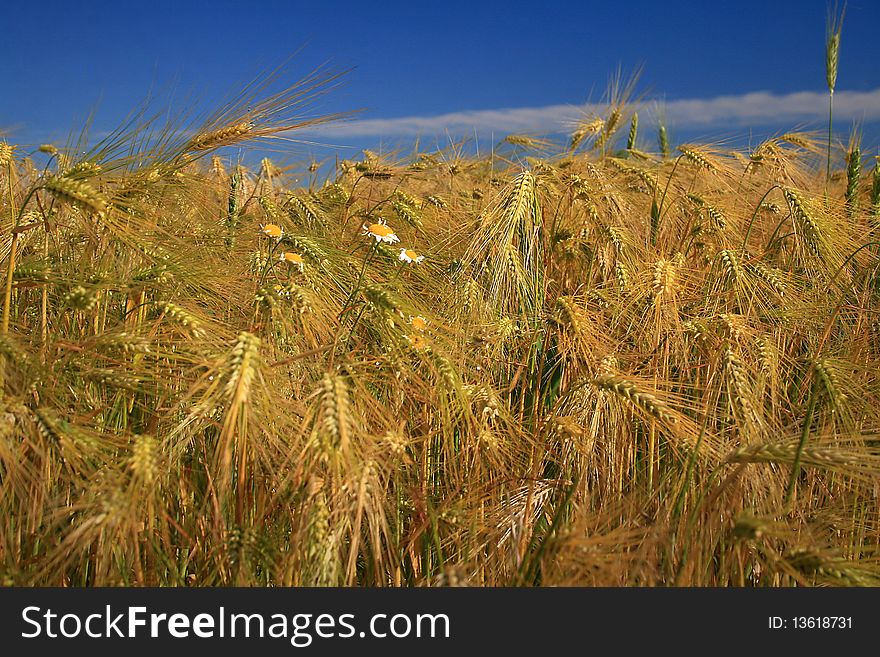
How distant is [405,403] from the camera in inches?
80.8

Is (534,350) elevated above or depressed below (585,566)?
above

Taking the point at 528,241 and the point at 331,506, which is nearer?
the point at 331,506

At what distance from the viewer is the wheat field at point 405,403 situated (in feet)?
4.46

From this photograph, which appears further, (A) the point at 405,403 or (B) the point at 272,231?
(B) the point at 272,231

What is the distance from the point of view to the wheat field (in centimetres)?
136

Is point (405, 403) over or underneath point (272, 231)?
underneath

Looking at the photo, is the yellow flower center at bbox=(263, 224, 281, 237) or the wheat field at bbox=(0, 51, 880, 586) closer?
the wheat field at bbox=(0, 51, 880, 586)

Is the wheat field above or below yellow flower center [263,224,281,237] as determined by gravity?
below

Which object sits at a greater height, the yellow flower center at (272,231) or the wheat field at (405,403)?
the yellow flower center at (272,231)

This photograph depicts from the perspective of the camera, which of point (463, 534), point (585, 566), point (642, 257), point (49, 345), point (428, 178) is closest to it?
point (585, 566)
